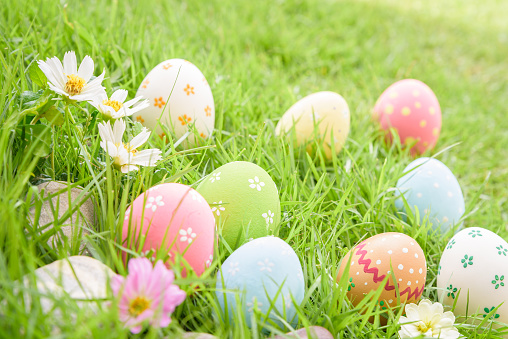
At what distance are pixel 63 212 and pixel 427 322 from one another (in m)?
0.73

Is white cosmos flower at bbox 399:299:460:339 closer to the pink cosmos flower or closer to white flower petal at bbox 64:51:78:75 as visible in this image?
the pink cosmos flower

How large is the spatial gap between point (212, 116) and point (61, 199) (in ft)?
1.84

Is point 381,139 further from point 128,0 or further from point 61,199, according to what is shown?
point 128,0

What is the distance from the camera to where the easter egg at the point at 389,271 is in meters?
0.97

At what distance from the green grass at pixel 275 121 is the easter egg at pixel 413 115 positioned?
65 millimetres

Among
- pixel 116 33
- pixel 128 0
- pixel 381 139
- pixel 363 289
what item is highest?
pixel 128 0

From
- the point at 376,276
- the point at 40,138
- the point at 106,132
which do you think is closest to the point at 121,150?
the point at 106,132

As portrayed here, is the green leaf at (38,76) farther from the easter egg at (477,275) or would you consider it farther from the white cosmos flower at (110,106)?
the easter egg at (477,275)

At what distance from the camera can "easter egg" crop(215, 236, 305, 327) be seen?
83 centimetres

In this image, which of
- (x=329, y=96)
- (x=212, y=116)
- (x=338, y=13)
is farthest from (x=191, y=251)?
(x=338, y=13)

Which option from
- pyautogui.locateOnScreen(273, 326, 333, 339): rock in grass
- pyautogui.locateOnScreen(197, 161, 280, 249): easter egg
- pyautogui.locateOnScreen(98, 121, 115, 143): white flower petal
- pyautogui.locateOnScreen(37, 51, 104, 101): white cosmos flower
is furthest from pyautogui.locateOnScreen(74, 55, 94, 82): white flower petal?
pyautogui.locateOnScreen(273, 326, 333, 339): rock in grass

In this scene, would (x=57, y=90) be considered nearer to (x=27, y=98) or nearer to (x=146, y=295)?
(x=27, y=98)

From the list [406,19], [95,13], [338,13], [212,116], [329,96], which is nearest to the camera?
[212,116]

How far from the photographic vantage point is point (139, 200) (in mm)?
896
